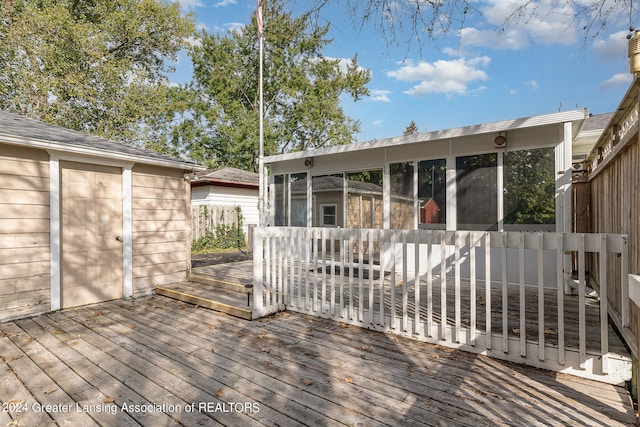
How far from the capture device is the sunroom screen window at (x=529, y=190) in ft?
16.1

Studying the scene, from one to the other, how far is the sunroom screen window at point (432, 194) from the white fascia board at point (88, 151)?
444cm

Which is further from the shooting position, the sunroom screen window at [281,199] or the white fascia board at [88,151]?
the sunroom screen window at [281,199]

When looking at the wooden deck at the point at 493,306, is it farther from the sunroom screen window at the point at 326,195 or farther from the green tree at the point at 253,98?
the green tree at the point at 253,98

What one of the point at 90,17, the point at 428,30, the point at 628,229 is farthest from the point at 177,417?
the point at 90,17

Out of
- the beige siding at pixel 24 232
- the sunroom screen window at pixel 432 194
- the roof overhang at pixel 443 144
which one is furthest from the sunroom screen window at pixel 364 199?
the beige siding at pixel 24 232

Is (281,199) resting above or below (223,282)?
above

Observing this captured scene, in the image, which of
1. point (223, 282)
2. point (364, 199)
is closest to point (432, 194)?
point (364, 199)

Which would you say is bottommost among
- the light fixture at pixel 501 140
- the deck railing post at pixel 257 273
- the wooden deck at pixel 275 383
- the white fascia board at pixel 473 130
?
the wooden deck at pixel 275 383

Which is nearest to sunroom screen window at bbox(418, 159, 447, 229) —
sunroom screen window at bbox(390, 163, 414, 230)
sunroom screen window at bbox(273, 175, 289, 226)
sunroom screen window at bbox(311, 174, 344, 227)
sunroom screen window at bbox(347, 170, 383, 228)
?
sunroom screen window at bbox(390, 163, 414, 230)

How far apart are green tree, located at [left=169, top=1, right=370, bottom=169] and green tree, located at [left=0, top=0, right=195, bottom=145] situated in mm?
2989

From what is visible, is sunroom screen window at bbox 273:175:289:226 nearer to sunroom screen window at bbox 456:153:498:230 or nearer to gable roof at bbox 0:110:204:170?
gable roof at bbox 0:110:204:170

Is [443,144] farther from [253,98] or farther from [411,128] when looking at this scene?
[411,128]

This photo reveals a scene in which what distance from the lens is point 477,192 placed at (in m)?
5.54

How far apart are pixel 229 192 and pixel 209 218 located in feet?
5.82
